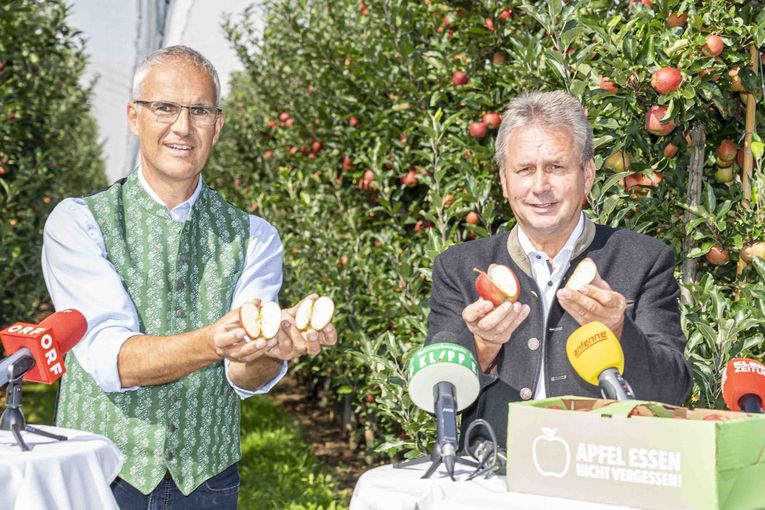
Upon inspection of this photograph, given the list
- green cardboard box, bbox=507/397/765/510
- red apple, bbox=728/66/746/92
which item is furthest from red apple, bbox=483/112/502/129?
green cardboard box, bbox=507/397/765/510

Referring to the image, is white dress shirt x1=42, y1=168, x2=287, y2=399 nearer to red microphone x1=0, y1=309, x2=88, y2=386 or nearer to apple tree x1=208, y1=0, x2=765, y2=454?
red microphone x1=0, y1=309, x2=88, y2=386

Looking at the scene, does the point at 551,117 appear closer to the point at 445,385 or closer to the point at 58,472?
the point at 445,385

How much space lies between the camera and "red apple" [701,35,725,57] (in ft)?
11.3

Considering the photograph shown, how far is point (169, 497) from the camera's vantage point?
2754 millimetres

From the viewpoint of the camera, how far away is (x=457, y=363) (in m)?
1.99

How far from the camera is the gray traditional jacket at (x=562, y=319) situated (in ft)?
7.88

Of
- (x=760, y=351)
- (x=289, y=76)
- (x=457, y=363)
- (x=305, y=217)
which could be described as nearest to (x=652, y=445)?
(x=457, y=363)

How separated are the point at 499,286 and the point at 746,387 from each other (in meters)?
0.60

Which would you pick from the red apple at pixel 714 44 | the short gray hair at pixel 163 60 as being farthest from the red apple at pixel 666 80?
the short gray hair at pixel 163 60

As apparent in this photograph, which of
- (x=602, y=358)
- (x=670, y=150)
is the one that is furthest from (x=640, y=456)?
(x=670, y=150)

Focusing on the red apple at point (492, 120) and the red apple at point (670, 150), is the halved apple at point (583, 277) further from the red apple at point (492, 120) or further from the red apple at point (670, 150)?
the red apple at point (492, 120)

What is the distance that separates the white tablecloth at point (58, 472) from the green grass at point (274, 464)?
12.5ft

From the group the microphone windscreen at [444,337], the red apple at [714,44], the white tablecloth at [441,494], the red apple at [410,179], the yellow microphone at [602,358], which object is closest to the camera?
the white tablecloth at [441,494]

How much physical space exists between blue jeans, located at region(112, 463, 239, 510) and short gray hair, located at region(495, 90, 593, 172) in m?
1.34
